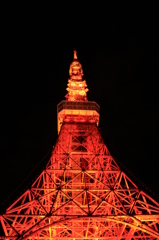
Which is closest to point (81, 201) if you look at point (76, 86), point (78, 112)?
point (78, 112)

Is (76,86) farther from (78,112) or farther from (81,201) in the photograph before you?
(81,201)

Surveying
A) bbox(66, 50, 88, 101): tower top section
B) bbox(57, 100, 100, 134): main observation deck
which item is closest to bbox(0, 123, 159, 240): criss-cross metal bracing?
bbox(57, 100, 100, 134): main observation deck

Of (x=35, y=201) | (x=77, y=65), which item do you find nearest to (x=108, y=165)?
(x=35, y=201)

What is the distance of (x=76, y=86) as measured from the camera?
24656mm

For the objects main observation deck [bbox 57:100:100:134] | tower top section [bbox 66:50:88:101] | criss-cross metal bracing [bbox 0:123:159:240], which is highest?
tower top section [bbox 66:50:88:101]

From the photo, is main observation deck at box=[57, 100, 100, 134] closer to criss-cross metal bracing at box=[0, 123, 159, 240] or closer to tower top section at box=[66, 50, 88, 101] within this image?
criss-cross metal bracing at box=[0, 123, 159, 240]

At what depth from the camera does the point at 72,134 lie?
1880 centimetres

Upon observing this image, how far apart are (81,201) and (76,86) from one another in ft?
37.0

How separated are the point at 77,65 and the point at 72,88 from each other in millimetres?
3679

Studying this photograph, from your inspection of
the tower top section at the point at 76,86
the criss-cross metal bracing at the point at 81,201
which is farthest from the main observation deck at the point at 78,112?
→ the tower top section at the point at 76,86

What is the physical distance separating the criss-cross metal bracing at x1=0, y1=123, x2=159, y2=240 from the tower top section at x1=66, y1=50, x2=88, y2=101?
14.4 ft

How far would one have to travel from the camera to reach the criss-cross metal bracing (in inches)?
410

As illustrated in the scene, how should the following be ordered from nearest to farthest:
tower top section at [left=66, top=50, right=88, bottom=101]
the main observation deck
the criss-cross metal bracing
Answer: the criss-cross metal bracing < the main observation deck < tower top section at [left=66, top=50, right=88, bottom=101]

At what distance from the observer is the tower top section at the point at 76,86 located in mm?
23891
